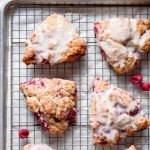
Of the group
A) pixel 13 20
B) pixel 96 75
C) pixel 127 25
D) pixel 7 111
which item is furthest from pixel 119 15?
pixel 7 111

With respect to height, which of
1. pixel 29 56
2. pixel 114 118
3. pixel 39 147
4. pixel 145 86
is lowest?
pixel 39 147

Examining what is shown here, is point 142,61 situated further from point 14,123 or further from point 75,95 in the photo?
point 14,123

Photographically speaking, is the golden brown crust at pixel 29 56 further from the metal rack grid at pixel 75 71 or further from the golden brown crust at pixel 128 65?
the golden brown crust at pixel 128 65

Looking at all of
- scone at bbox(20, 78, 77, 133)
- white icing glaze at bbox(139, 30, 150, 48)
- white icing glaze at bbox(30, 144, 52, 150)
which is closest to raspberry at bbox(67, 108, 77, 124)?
scone at bbox(20, 78, 77, 133)

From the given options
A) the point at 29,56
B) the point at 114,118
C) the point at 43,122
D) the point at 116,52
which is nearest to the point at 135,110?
the point at 114,118

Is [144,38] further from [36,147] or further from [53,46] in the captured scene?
[36,147]

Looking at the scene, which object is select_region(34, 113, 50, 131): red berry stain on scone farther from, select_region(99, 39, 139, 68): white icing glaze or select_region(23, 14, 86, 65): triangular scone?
select_region(99, 39, 139, 68): white icing glaze
